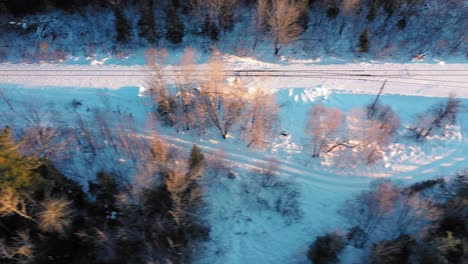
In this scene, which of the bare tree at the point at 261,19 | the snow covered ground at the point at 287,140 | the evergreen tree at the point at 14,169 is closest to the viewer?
the evergreen tree at the point at 14,169

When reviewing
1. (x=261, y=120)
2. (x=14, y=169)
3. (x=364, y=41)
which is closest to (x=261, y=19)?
(x=364, y=41)

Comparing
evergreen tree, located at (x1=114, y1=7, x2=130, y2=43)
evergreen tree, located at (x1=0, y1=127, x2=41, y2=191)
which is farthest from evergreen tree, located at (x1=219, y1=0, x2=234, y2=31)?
evergreen tree, located at (x1=0, y1=127, x2=41, y2=191)

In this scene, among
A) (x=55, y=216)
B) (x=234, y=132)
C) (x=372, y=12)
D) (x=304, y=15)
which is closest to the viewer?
(x=55, y=216)

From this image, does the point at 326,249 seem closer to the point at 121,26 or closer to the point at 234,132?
the point at 234,132

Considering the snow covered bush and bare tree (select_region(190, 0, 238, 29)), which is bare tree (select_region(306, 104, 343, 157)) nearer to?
the snow covered bush

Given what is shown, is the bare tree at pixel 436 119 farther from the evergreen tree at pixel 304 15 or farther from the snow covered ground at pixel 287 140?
the evergreen tree at pixel 304 15

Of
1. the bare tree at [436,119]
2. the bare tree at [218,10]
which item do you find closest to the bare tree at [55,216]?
the bare tree at [218,10]
